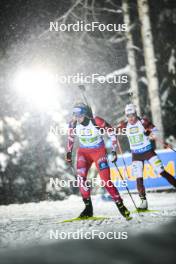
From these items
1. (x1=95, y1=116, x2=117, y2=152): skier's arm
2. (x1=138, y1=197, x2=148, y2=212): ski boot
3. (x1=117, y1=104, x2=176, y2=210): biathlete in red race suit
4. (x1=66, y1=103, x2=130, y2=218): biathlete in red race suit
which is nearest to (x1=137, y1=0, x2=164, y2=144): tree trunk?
(x1=117, y1=104, x2=176, y2=210): biathlete in red race suit

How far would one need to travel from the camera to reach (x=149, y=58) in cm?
620

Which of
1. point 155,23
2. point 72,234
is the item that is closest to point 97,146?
point 72,234

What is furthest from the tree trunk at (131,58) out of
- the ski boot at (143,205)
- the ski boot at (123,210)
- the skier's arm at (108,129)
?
the ski boot at (123,210)

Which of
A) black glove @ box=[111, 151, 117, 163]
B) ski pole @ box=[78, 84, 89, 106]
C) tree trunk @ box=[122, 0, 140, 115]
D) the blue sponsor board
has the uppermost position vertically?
tree trunk @ box=[122, 0, 140, 115]

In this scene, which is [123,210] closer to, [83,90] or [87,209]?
[87,209]

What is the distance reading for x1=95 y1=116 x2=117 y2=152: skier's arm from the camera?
5.08 meters

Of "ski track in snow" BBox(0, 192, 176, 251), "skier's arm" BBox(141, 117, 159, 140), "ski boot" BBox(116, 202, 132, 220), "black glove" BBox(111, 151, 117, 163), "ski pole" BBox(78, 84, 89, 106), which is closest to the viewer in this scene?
"ski track in snow" BBox(0, 192, 176, 251)

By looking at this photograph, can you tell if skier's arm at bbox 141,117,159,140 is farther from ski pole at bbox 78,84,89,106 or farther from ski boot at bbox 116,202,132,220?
ski boot at bbox 116,202,132,220

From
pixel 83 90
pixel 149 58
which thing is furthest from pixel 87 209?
pixel 149 58

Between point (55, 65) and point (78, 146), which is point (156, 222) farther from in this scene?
point (55, 65)

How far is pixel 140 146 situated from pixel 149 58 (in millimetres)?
1577

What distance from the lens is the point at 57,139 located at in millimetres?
5559

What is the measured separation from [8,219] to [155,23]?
359cm

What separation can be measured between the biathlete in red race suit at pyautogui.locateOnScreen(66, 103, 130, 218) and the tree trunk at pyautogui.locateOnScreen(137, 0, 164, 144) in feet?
3.89
